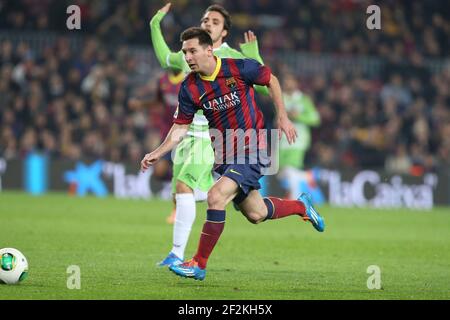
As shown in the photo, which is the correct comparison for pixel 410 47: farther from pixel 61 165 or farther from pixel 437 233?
pixel 437 233

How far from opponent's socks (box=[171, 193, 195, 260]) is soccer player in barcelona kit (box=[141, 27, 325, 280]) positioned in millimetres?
798

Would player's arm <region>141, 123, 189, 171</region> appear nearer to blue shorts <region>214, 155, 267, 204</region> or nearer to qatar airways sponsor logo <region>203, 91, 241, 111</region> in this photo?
qatar airways sponsor logo <region>203, 91, 241, 111</region>

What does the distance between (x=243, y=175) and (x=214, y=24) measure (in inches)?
76.9

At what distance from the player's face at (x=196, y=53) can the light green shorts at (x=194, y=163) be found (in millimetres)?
1285

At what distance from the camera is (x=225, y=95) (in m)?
8.09

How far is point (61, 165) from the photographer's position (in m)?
19.0

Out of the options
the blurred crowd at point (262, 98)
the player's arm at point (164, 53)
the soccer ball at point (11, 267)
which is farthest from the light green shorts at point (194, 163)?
the blurred crowd at point (262, 98)

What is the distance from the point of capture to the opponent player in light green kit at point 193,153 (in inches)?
351

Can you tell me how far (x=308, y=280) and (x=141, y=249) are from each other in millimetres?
2675

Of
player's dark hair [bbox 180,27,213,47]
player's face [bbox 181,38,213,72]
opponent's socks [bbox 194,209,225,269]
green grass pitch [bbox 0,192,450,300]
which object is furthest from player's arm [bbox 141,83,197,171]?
green grass pitch [bbox 0,192,450,300]

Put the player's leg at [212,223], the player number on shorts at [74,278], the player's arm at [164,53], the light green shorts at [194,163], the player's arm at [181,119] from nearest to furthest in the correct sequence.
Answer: the player number on shorts at [74,278] → the player's leg at [212,223] → the player's arm at [181,119] → the light green shorts at [194,163] → the player's arm at [164,53]

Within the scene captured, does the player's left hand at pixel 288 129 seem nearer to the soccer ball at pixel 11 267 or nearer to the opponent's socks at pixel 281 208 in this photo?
the opponent's socks at pixel 281 208

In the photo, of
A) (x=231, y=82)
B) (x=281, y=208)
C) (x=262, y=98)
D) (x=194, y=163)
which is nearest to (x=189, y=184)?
(x=194, y=163)
